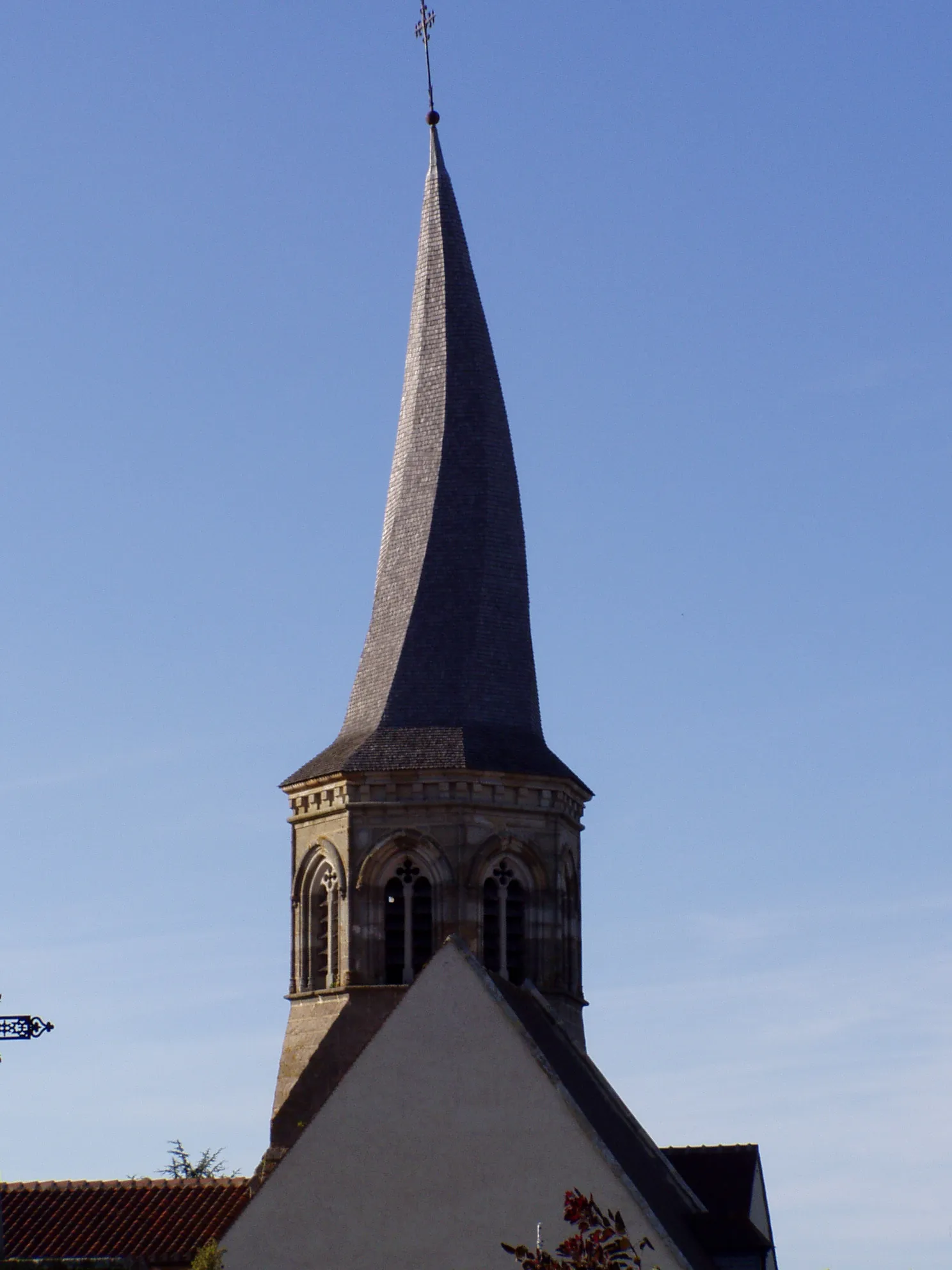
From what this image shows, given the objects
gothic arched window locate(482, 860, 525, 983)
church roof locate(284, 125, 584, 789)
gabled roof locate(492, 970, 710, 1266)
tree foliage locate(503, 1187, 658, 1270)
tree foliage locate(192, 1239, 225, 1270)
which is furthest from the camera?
church roof locate(284, 125, 584, 789)

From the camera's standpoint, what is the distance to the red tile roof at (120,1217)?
30.5m

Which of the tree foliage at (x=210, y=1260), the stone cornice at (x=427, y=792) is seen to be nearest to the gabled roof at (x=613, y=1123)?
the stone cornice at (x=427, y=792)

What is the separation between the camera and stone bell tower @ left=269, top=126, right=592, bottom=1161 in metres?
32.3

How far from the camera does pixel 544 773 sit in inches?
1310

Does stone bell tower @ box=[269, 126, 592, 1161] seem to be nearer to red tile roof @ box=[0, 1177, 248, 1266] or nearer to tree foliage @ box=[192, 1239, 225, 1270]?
red tile roof @ box=[0, 1177, 248, 1266]

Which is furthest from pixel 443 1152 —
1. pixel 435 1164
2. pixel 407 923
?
pixel 407 923

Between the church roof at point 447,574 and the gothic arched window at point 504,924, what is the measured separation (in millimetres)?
1413

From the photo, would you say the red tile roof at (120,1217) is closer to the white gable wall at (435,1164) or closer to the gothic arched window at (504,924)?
the gothic arched window at (504,924)

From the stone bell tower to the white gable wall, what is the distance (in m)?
5.05

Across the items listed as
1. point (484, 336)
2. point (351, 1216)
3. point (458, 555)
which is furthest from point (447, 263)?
point (351, 1216)

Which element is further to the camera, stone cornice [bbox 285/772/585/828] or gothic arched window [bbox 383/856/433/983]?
stone cornice [bbox 285/772/585/828]

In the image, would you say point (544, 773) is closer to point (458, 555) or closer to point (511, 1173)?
point (458, 555)

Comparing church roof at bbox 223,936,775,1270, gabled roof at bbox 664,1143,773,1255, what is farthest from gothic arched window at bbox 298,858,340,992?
church roof at bbox 223,936,775,1270

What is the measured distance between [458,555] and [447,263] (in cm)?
446
